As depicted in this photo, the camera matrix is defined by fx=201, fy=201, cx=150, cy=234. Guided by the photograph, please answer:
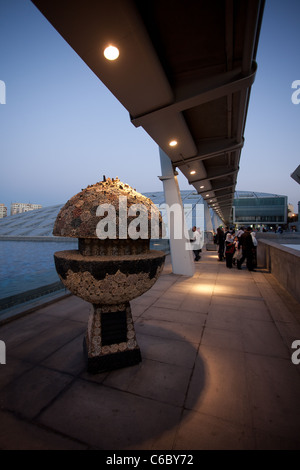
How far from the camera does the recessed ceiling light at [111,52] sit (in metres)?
2.62

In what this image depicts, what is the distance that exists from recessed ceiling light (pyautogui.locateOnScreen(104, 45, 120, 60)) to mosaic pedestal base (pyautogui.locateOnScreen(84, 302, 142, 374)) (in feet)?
10.9

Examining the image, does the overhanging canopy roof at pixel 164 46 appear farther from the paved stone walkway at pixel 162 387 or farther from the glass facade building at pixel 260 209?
the glass facade building at pixel 260 209

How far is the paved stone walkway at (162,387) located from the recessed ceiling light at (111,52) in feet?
13.2

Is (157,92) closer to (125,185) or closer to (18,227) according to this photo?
(125,185)

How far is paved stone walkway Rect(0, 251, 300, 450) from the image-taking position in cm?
162

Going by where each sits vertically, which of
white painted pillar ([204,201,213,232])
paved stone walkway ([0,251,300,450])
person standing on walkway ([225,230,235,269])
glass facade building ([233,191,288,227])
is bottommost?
paved stone walkway ([0,251,300,450])

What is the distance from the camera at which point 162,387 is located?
7.04 feet

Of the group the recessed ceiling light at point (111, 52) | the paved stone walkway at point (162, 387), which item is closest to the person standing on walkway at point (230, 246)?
the paved stone walkway at point (162, 387)

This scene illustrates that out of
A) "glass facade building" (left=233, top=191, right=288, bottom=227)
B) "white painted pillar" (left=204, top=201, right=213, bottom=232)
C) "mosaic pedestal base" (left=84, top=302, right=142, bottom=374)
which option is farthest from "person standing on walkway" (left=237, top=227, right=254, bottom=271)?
"glass facade building" (left=233, top=191, right=288, bottom=227)

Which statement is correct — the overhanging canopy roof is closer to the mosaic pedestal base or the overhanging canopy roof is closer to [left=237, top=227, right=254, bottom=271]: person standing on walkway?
the mosaic pedestal base

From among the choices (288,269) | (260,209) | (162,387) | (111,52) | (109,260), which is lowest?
(162,387)

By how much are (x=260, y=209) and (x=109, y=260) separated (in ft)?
250

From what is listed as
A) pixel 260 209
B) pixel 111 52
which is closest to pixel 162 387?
pixel 111 52

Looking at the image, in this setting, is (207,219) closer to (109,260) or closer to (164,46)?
(164,46)
